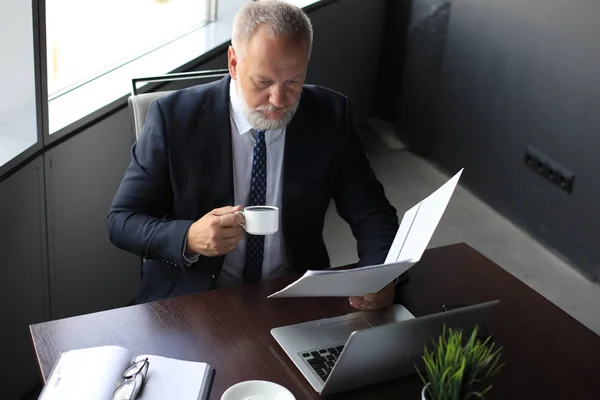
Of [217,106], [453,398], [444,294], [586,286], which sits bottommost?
[586,286]

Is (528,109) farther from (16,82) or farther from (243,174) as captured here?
(16,82)

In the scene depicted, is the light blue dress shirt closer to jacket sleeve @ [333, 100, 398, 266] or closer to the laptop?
jacket sleeve @ [333, 100, 398, 266]

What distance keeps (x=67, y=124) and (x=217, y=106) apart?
67 cm

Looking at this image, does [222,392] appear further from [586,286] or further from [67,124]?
[586,286]

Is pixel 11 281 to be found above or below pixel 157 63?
below

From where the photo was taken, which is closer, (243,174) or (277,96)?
(277,96)

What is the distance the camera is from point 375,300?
159cm

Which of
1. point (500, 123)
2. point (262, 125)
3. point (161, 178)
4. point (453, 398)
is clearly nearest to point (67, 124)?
point (161, 178)

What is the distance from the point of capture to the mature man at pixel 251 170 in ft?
5.78

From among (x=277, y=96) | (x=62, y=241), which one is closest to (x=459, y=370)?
(x=277, y=96)

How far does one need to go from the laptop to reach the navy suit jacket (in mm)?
364

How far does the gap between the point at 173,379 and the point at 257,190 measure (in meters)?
0.70

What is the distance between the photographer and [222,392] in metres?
1.31

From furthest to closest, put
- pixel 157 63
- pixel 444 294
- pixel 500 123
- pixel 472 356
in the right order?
pixel 500 123 < pixel 157 63 < pixel 444 294 < pixel 472 356
